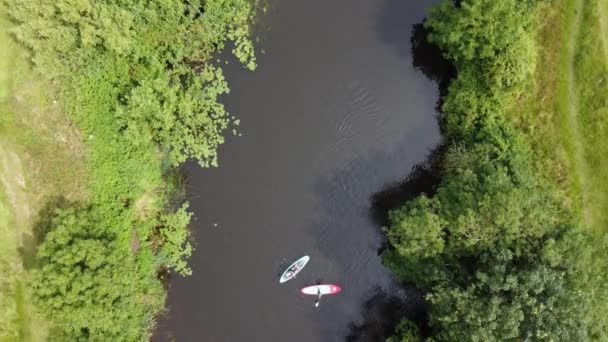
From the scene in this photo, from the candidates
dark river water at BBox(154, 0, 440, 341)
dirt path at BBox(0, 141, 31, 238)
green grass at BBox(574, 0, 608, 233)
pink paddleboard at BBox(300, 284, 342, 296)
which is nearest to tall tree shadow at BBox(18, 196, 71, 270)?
dirt path at BBox(0, 141, 31, 238)

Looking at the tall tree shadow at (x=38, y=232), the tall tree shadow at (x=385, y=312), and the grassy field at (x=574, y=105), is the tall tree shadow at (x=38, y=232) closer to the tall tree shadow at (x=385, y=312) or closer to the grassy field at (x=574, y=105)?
the tall tree shadow at (x=385, y=312)

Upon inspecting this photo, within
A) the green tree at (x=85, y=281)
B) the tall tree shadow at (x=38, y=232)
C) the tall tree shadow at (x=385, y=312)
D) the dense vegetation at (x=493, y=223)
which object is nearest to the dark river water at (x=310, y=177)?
the tall tree shadow at (x=385, y=312)

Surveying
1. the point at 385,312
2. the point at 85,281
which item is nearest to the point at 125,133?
the point at 85,281

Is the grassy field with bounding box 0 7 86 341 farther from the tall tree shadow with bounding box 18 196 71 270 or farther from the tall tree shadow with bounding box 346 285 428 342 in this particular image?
the tall tree shadow with bounding box 346 285 428 342

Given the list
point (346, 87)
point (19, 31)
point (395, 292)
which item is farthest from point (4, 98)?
point (395, 292)

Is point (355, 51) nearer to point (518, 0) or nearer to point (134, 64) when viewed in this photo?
point (518, 0)

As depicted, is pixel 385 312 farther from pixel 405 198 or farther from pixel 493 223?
pixel 493 223
